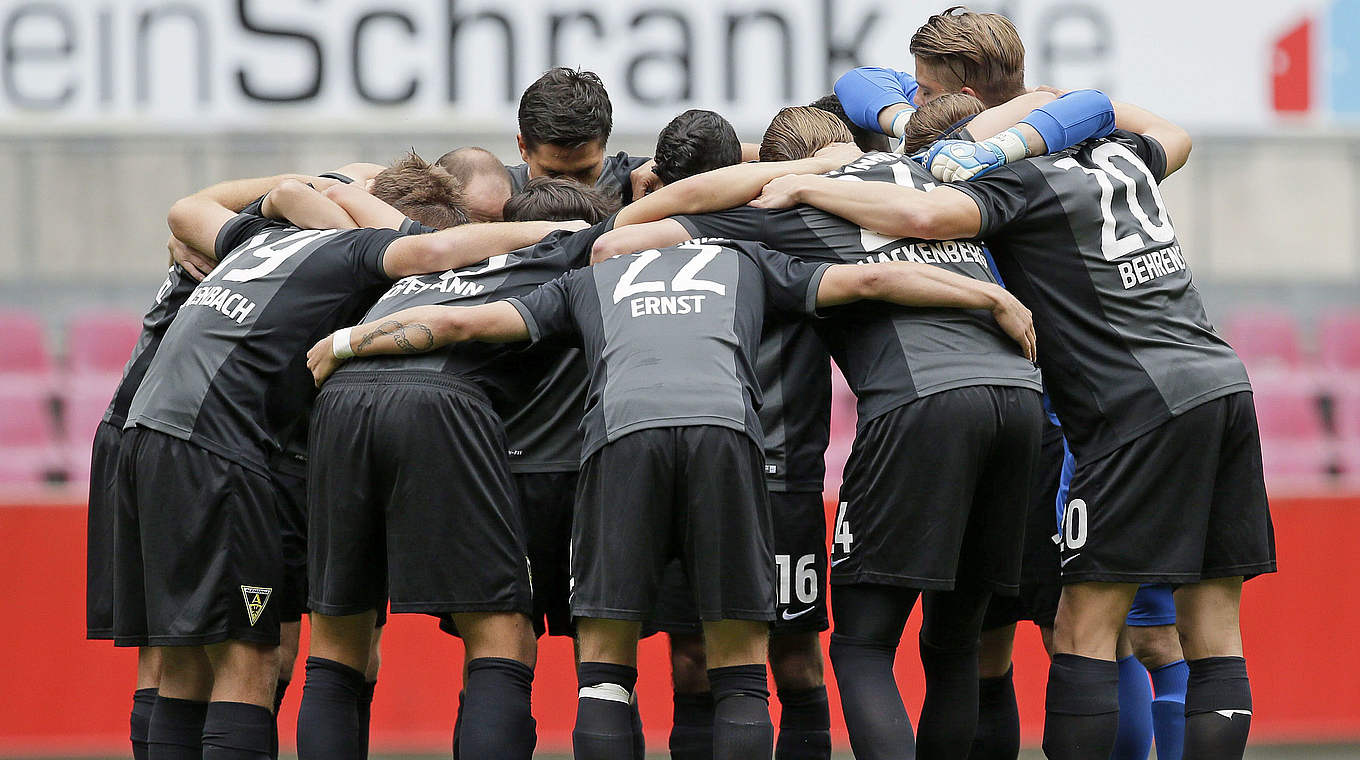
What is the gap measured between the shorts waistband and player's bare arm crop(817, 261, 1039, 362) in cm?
98

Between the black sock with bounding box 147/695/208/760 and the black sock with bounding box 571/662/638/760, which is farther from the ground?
the black sock with bounding box 571/662/638/760

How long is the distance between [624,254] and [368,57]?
8371 millimetres

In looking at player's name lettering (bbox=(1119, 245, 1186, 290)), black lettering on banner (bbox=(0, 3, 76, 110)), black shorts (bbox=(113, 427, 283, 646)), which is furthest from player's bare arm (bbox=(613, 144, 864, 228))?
black lettering on banner (bbox=(0, 3, 76, 110))

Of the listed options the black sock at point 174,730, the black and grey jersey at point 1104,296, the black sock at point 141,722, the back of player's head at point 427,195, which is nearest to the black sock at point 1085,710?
the black and grey jersey at point 1104,296

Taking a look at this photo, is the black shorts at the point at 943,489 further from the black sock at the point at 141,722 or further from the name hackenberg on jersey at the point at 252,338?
the black sock at the point at 141,722

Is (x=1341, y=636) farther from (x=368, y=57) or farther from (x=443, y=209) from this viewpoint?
(x=368, y=57)

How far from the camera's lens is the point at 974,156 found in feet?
13.0

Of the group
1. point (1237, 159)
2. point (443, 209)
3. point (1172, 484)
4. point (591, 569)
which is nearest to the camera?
point (591, 569)

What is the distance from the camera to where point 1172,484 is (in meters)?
3.89

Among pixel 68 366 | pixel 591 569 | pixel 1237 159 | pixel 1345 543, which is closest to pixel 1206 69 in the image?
pixel 1237 159

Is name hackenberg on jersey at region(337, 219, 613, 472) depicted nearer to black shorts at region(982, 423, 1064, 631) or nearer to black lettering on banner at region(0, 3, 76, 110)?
black shorts at region(982, 423, 1064, 631)

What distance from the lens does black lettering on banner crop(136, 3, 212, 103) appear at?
1146 centimetres

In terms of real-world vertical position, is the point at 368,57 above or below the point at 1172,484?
above

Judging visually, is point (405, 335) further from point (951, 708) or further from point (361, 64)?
point (361, 64)
